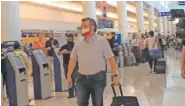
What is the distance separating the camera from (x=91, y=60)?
4.59 meters

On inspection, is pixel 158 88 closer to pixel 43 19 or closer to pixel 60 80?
pixel 60 80

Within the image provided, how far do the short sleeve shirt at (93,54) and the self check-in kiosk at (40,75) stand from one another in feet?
12.7

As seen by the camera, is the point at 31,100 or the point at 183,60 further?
the point at 31,100

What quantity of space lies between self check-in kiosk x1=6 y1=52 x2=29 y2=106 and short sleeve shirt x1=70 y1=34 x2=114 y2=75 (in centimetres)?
255

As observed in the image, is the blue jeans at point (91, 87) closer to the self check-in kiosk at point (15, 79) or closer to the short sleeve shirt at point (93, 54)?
the short sleeve shirt at point (93, 54)

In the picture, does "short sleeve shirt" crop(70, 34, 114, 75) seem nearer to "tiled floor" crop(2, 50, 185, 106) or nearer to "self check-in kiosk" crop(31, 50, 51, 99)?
"tiled floor" crop(2, 50, 185, 106)

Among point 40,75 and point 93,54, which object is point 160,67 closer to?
point 40,75

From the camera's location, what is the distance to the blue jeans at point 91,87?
182 inches

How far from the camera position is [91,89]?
15.5ft

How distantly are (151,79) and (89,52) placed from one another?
24.0 ft

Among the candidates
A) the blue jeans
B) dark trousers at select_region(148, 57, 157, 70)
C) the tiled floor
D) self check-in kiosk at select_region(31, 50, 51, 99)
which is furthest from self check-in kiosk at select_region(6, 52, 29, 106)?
dark trousers at select_region(148, 57, 157, 70)

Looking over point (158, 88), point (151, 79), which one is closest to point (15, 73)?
point (158, 88)

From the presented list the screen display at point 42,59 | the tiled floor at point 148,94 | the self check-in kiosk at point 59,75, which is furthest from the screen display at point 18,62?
the self check-in kiosk at point 59,75

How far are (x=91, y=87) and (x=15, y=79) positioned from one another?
8.48 feet
